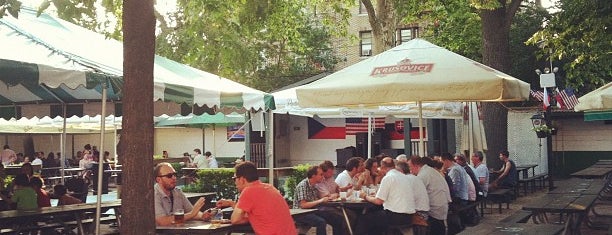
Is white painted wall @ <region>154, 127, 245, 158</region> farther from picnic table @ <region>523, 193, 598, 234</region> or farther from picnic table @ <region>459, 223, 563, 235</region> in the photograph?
picnic table @ <region>459, 223, 563, 235</region>

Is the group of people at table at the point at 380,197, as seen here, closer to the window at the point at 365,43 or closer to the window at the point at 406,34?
the window at the point at 406,34

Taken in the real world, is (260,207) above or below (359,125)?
below

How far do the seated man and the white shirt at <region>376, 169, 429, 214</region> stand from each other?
84 centimetres

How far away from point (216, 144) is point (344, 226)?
2531cm

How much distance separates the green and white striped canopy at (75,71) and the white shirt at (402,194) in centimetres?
248

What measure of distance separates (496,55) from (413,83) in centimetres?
893

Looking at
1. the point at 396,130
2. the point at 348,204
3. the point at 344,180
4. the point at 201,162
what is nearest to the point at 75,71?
the point at 348,204

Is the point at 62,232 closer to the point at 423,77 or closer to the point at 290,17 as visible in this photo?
the point at 423,77

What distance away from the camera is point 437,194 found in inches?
364

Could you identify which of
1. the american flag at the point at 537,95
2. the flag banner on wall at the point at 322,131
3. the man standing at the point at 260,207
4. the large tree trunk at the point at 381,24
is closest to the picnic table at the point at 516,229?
the man standing at the point at 260,207

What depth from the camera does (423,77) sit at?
9.48 metres

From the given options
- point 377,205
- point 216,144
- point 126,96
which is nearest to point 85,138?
point 216,144

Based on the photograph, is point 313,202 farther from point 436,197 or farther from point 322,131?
point 322,131

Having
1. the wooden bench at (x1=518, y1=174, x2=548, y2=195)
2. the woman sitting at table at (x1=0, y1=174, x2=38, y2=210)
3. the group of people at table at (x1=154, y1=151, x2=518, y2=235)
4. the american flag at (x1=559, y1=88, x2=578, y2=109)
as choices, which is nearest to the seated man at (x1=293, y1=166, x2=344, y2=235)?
the group of people at table at (x1=154, y1=151, x2=518, y2=235)
